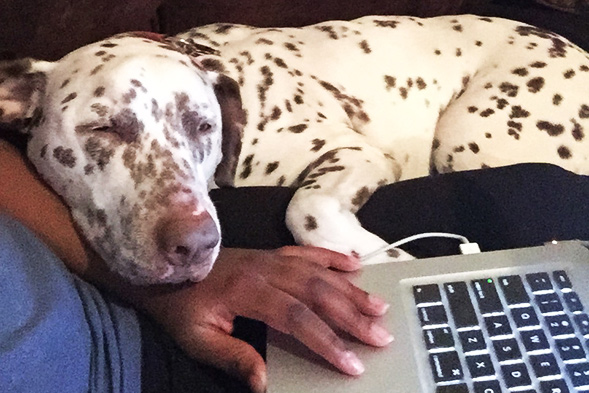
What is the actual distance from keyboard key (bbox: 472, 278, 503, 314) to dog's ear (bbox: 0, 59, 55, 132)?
2.92ft

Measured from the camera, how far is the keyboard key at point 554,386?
0.81 m

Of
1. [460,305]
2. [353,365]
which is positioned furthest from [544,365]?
[353,365]

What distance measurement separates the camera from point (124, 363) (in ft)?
3.11

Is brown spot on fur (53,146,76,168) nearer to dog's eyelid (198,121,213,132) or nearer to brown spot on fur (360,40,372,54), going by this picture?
dog's eyelid (198,121,213,132)

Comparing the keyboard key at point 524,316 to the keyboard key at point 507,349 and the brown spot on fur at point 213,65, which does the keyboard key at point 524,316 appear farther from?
the brown spot on fur at point 213,65

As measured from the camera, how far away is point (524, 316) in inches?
35.7

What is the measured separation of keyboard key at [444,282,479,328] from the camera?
91 cm

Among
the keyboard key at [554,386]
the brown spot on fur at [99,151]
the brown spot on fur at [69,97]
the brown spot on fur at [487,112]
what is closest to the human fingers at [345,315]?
the keyboard key at [554,386]

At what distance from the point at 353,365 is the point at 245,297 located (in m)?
0.21

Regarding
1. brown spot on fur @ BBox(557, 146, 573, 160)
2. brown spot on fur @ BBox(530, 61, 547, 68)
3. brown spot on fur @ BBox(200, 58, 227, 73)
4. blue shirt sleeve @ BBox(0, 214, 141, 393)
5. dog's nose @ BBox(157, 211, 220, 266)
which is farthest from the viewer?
brown spot on fur @ BBox(530, 61, 547, 68)

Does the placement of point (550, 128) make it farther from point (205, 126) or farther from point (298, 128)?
point (205, 126)

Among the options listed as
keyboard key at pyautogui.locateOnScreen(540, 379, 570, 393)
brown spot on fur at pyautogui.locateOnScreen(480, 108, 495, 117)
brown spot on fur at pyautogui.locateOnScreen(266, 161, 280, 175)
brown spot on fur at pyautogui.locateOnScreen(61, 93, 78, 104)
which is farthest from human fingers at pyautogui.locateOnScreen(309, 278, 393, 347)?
brown spot on fur at pyautogui.locateOnScreen(480, 108, 495, 117)

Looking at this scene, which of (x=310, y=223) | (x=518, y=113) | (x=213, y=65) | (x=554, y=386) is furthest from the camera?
(x=518, y=113)

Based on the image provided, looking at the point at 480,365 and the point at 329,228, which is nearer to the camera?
the point at 480,365
